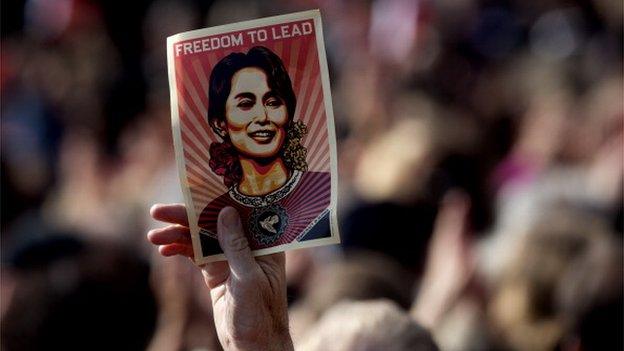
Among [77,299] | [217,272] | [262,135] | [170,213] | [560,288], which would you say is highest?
[262,135]

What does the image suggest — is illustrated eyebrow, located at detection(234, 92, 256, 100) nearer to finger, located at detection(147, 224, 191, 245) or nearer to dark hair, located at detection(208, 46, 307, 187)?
dark hair, located at detection(208, 46, 307, 187)

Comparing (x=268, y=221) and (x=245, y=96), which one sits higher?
(x=245, y=96)

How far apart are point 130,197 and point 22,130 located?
132 cm

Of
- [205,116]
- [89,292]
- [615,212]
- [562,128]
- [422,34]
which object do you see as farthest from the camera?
[422,34]

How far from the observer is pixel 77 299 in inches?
122

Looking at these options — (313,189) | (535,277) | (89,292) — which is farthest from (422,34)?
(313,189)

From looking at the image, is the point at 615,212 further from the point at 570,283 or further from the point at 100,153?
the point at 100,153

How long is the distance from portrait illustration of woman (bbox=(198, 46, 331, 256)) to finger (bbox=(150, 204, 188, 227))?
0.11m

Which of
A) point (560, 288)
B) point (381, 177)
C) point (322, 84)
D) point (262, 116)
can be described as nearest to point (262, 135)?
point (262, 116)

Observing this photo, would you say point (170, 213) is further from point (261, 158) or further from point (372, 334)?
point (372, 334)

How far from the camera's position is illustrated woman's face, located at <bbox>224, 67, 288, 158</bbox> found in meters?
2.10

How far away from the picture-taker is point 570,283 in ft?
10.3

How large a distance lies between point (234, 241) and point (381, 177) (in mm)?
2086

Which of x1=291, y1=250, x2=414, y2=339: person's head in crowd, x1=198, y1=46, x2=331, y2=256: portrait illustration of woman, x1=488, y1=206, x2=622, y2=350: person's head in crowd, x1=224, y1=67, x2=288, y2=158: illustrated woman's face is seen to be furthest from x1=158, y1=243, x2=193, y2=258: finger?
x1=488, y1=206, x2=622, y2=350: person's head in crowd
